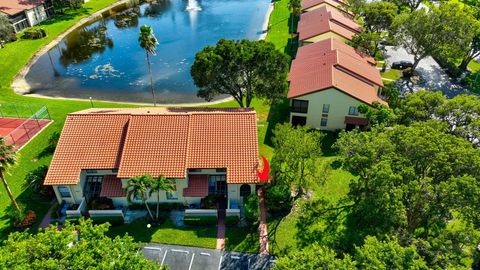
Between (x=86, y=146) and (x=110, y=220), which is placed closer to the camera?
(x=110, y=220)

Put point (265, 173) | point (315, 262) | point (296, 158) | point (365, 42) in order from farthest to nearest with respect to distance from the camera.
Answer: point (365, 42)
point (265, 173)
point (296, 158)
point (315, 262)

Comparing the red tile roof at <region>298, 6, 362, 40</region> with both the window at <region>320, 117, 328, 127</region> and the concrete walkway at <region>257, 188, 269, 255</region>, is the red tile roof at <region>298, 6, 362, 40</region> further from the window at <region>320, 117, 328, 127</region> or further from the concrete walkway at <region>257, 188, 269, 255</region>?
the concrete walkway at <region>257, 188, 269, 255</region>

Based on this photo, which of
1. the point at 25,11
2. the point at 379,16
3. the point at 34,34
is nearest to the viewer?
the point at 379,16

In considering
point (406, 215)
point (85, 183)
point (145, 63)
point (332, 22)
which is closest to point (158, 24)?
point (145, 63)

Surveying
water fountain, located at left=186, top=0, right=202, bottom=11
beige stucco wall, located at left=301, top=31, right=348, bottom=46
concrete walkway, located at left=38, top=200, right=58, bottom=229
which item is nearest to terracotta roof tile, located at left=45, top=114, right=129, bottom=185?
concrete walkway, located at left=38, top=200, right=58, bottom=229

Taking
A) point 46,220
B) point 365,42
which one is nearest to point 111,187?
point 46,220

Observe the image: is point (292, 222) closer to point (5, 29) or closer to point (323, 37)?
point (323, 37)

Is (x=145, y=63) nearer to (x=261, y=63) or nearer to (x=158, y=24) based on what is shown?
(x=158, y=24)
